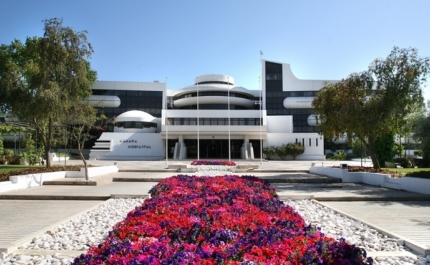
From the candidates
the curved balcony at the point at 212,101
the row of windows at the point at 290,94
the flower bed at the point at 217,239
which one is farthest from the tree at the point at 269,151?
the flower bed at the point at 217,239

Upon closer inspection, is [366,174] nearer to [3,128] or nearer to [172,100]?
[3,128]

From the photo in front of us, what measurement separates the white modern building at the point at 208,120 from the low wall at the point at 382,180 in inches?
834

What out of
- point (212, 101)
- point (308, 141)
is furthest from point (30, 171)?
point (212, 101)

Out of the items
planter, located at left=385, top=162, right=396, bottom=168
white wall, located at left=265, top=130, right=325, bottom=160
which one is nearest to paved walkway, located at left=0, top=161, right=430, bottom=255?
planter, located at left=385, top=162, right=396, bottom=168

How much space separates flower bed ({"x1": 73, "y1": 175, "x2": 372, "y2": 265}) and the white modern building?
3253 centimetres

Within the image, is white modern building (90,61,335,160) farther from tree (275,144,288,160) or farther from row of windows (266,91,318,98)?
tree (275,144,288,160)

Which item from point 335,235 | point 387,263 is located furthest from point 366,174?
point 387,263

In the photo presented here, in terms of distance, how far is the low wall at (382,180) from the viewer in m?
12.5

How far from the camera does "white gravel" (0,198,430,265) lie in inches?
207

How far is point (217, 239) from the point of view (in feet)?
14.7

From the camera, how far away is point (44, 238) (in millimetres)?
6418

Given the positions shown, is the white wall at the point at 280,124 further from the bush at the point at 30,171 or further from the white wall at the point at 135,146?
the bush at the point at 30,171

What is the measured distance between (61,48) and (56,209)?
1223 centimetres

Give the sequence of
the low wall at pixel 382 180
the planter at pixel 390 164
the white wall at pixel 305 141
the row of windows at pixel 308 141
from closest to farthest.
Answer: the low wall at pixel 382 180
the planter at pixel 390 164
the white wall at pixel 305 141
the row of windows at pixel 308 141
